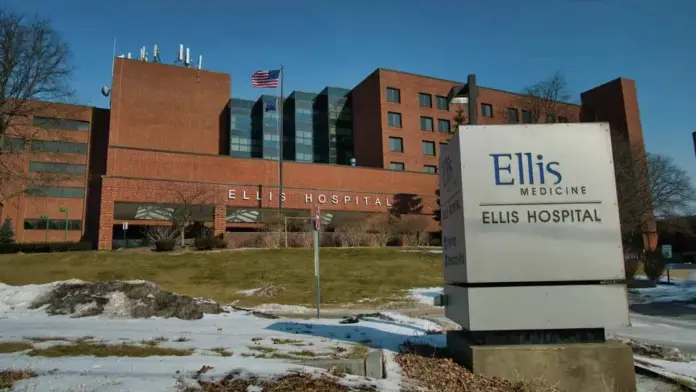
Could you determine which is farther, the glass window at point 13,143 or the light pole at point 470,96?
the glass window at point 13,143

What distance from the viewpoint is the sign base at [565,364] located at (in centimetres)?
587

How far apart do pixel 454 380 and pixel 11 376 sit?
4.39 meters

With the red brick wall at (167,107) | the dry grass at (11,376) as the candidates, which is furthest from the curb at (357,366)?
the red brick wall at (167,107)

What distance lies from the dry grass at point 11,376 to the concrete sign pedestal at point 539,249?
4650mm

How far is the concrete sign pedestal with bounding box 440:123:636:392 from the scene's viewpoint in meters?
6.14

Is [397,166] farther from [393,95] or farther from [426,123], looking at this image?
[393,95]

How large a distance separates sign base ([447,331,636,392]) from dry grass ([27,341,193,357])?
366 centimetres

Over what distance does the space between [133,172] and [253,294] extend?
27774mm

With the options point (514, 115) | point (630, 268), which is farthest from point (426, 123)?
point (630, 268)

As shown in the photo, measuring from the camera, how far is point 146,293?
1126cm

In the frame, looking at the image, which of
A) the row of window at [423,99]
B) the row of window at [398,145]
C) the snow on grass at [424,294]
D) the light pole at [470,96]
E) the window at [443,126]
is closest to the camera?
the light pole at [470,96]

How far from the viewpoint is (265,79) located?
45.3 meters

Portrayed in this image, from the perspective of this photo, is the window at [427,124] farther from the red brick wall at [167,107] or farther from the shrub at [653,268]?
the shrub at [653,268]

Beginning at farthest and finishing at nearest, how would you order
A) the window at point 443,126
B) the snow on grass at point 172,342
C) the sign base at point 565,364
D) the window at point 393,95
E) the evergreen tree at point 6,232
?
the window at point 443,126 < the window at point 393,95 < the evergreen tree at point 6,232 < the sign base at point 565,364 < the snow on grass at point 172,342
